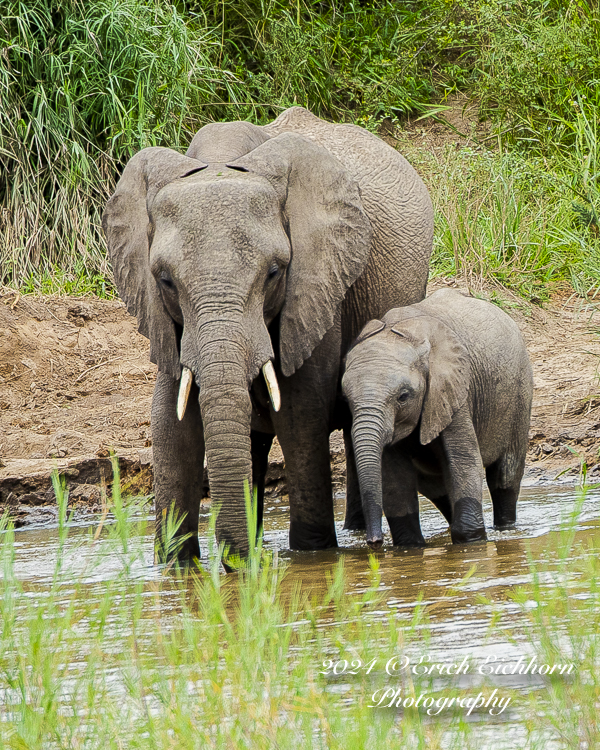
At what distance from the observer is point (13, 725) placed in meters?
2.54

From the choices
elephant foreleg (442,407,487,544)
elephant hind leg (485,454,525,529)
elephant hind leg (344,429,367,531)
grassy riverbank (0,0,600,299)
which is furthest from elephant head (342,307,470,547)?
grassy riverbank (0,0,600,299)

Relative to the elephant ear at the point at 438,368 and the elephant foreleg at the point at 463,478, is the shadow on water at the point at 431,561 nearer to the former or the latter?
the elephant foreleg at the point at 463,478

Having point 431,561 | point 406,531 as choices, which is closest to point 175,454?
point 406,531

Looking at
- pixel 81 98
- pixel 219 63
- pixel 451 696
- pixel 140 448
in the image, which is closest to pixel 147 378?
pixel 140 448

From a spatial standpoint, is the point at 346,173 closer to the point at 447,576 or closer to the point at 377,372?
the point at 377,372

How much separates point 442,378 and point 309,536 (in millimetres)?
925

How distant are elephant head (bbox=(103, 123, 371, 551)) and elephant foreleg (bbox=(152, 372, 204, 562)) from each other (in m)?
0.19

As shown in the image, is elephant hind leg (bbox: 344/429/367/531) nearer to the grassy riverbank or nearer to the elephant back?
the elephant back

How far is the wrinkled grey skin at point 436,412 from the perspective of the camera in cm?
504

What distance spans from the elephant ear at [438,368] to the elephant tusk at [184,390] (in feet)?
3.47

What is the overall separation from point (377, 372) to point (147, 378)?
4.57 m

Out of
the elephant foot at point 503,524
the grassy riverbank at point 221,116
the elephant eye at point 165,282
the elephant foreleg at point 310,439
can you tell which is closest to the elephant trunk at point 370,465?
the elephant foreleg at point 310,439

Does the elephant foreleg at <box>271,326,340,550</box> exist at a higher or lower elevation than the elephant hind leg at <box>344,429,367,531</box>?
higher

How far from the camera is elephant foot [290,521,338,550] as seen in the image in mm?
5418
